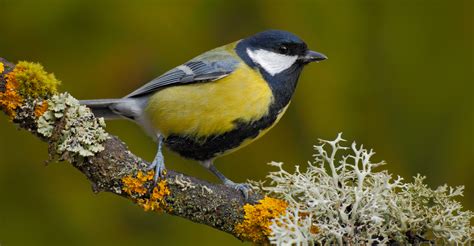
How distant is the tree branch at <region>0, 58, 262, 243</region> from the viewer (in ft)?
6.02

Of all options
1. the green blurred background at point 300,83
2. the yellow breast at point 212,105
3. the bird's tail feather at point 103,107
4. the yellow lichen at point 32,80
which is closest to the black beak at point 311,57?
the yellow breast at point 212,105

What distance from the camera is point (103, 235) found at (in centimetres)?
281

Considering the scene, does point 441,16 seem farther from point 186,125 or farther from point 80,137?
point 80,137

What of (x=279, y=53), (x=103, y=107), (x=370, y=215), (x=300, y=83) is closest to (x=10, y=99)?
(x=103, y=107)

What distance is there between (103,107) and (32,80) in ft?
2.30

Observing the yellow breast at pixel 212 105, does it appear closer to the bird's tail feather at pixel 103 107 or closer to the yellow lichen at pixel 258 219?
the bird's tail feather at pixel 103 107

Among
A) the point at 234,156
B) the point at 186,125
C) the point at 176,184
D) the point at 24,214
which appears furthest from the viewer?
the point at 234,156

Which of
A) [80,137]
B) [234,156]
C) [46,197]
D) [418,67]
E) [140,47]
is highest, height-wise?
[418,67]

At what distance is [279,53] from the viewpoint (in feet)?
8.52

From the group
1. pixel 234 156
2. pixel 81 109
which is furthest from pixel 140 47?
pixel 81 109

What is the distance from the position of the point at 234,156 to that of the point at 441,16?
1019 millimetres

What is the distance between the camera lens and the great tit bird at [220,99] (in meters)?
2.37

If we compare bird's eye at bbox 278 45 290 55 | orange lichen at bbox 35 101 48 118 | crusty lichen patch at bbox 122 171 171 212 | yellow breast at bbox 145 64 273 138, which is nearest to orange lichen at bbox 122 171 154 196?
crusty lichen patch at bbox 122 171 171 212

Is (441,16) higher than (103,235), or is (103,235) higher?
(441,16)
